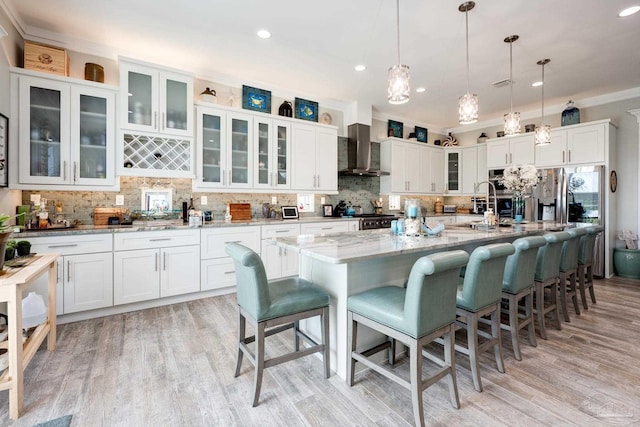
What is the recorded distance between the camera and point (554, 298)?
2.83 meters

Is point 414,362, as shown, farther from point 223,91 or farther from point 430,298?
point 223,91

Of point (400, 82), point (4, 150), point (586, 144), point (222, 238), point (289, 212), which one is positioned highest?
point (586, 144)

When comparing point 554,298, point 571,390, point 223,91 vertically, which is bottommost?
point 571,390

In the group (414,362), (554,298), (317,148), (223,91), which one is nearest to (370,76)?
(317,148)

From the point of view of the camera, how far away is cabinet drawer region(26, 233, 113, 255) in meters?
2.74

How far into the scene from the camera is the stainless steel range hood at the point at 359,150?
5.26 meters

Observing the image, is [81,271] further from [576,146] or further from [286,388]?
[576,146]

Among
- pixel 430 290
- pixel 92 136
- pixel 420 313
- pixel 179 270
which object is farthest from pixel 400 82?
pixel 92 136

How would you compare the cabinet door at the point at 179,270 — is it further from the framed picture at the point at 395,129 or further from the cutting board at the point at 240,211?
the framed picture at the point at 395,129

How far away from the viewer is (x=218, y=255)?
3752 mm

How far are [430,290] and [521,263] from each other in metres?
1.21

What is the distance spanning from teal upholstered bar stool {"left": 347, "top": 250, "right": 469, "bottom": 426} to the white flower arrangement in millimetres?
2715

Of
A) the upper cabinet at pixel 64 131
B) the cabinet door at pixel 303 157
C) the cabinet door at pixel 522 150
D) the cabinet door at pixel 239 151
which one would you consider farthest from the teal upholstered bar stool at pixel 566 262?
the upper cabinet at pixel 64 131

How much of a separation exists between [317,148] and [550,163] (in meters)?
4.02
